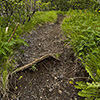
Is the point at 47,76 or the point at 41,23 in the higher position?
the point at 41,23

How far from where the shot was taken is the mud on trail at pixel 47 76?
176cm

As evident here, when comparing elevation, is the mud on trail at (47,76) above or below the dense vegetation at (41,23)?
below

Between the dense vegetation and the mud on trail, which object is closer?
the dense vegetation

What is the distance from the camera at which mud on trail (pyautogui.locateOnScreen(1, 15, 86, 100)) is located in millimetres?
1764

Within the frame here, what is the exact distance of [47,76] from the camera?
2.10m

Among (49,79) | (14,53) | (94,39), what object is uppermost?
(94,39)

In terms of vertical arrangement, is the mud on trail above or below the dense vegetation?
below

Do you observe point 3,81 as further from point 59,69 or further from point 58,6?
point 58,6

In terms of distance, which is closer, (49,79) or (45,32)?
(49,79)

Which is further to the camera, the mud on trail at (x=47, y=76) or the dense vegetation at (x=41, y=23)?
the mud on trail at (x=47, y=76)

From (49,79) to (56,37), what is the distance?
71.2 inches

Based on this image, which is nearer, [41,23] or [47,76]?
[47,76]

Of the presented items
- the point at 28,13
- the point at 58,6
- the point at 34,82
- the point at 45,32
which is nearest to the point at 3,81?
the point at 34,82

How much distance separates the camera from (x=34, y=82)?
195cm
